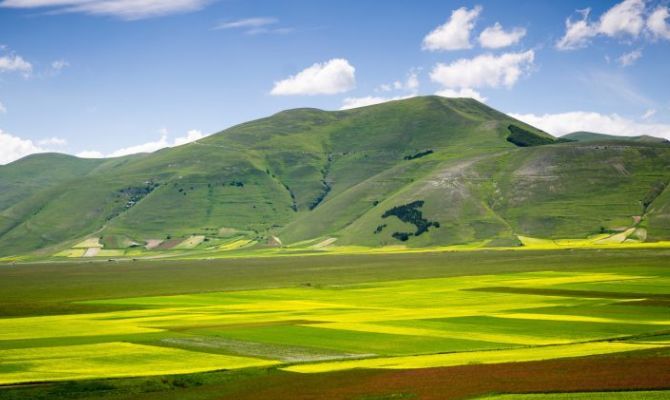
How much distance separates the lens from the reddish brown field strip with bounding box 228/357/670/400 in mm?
45688

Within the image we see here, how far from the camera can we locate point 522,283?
12206 cm

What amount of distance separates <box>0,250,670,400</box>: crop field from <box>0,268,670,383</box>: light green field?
0.14 meters

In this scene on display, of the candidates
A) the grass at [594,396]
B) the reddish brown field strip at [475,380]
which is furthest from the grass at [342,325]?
the grass at [594,396]

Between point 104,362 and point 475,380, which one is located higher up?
point 104,362

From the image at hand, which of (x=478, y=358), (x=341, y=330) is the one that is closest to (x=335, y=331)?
(x=341, y=330)

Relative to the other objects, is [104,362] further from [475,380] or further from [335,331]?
[475,380]

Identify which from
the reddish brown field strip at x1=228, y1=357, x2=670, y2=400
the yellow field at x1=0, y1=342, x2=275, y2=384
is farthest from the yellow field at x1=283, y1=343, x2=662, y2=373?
the yellow field at x1=0, y1=342, x2=275, y2=384

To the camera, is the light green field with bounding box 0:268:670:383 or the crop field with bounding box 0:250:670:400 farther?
the light green field with bounding box 0:268:670:383

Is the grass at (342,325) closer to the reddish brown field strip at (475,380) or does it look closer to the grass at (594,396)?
the reddish brown field strip at (475,380)

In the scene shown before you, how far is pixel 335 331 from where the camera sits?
74875mm

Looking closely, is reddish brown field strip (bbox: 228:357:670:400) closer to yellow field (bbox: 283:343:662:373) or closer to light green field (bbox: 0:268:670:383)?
yellow field (bbox: 283:343:662:373)

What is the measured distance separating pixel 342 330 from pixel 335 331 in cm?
86

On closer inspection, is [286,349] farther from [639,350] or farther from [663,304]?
[663,304]

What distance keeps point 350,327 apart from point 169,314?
2642cm
